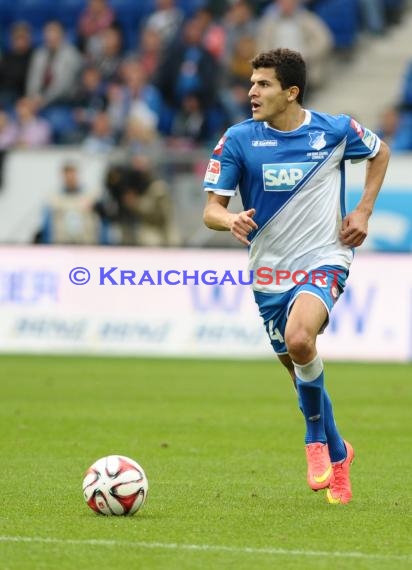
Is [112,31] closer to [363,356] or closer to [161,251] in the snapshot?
[161,251]

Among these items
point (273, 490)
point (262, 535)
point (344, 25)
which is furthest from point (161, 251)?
point (262, 535)

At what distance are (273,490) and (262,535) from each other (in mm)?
1678

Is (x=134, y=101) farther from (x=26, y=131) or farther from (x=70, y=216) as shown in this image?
(x=70, y=216)

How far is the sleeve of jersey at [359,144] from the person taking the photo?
7.90 metres

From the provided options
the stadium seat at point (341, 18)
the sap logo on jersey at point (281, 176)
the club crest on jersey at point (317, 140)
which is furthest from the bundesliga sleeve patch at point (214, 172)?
the stadium seat at point (341, 18)

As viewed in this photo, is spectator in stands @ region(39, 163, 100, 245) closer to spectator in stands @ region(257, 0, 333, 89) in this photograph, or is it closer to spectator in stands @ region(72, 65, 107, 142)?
spectator in stands @ region(72, 65, 107, 142)

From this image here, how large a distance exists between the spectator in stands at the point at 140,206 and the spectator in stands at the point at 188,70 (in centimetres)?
288

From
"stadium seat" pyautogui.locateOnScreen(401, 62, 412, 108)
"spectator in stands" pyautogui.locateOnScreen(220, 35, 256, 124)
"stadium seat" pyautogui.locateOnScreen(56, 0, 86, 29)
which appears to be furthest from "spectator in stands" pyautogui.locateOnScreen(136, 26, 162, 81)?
"stadium seat" pyautogui.locateOnScreen(401, 62, 412, 108)

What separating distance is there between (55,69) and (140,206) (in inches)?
204

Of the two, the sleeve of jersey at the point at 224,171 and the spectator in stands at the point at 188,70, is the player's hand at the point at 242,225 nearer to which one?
the sleeve of jersey at the point at 224,171

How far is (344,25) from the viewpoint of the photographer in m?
24.1

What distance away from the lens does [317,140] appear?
7785 mm

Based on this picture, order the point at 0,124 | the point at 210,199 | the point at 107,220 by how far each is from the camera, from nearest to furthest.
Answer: the point at 210,199 → the point at 107,220 → the point at 0,124

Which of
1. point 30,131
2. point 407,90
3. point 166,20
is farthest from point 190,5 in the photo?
point 407,90
